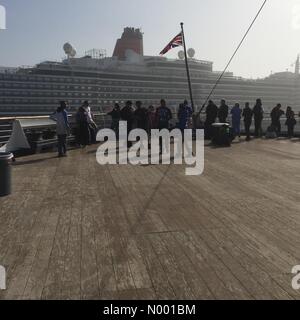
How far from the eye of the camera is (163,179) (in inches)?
301

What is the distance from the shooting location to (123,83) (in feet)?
139

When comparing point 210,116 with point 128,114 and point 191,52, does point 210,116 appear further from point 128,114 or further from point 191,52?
point 191,52

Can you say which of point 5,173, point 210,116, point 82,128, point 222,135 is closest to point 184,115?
point 222,135

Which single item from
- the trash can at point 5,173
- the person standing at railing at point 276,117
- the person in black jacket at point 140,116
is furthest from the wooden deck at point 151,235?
the person standing at railing at point 276,117

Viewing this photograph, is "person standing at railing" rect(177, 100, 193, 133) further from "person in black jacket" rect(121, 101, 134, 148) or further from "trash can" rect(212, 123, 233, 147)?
"person in black jacket" rect(121, 101, 134, 148)

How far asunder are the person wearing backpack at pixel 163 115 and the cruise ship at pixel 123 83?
821 inches

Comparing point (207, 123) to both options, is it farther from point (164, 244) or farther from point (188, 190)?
point (164, 244)

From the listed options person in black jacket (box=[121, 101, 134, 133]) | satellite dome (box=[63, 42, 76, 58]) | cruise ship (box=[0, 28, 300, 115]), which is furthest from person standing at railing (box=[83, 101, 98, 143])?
satellite dome (box=[63, 42, 76, 58])

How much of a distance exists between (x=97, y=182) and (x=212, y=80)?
143ft

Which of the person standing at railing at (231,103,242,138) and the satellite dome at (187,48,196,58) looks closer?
the person standing at railing at (231,103,242,138)

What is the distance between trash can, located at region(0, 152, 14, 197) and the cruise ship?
2596 centimetres

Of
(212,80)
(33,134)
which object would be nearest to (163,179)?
(33,134)

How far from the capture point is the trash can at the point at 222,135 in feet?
43.0

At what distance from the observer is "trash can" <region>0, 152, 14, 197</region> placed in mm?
6059
